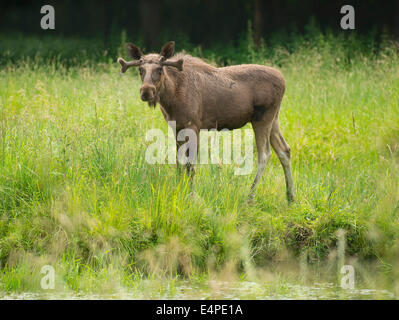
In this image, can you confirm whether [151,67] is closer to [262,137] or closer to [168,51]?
[168,51]

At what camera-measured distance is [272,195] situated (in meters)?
7.43

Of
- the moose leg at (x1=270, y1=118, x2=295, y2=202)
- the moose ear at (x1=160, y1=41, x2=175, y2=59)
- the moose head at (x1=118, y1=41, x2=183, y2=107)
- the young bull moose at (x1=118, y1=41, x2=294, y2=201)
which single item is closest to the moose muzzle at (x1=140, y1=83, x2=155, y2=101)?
the moose head at (x1=118, y1=41, x2=183, y2=107)

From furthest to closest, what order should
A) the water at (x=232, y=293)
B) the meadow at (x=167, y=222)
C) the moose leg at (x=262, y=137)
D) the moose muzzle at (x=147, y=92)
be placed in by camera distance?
the moose leg at (x=262, y=137), the moose muzzle at (x=147, y=92), the meadow at (x=167, y=222), the water at (x=232, y=293)

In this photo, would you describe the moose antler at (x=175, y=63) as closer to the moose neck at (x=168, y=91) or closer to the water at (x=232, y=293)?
the moose neck at (x=168, y=91)

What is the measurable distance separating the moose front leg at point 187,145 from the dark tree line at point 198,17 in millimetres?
10981

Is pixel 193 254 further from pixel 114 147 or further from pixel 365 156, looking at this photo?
pixel 365 156

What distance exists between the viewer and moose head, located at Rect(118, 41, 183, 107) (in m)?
6.47

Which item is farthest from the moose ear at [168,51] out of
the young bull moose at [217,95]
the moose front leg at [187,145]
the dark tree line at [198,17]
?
the dark tree line at [198,17]

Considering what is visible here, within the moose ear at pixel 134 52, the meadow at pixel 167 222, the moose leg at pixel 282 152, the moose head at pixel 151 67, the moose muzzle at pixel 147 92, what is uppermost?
the moose ear at pixel 134 52

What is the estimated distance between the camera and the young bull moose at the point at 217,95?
22.7 feet

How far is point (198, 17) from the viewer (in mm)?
21250
